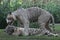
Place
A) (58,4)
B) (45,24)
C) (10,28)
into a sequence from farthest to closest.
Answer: (58,4)
(45,24)
(10,28)

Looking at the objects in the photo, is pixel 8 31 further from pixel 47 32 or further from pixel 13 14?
pixel 47 32

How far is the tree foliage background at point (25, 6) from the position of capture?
10.5 metres

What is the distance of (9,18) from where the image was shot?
7.30 metres

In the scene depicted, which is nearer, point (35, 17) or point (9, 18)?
point (9, 18)

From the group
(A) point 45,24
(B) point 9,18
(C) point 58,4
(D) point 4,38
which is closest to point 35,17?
(A) point 45,24

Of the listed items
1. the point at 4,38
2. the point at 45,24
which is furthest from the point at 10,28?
the point at 45,24

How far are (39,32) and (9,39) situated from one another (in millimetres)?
1191

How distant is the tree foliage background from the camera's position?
1051cm

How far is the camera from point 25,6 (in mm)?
13055

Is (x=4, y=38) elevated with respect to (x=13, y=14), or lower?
lower

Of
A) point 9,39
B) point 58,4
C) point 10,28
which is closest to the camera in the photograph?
point 9,39

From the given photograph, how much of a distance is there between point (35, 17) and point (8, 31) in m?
1.11

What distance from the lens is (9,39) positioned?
6.20 metres

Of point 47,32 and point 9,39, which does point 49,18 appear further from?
point 9,39
